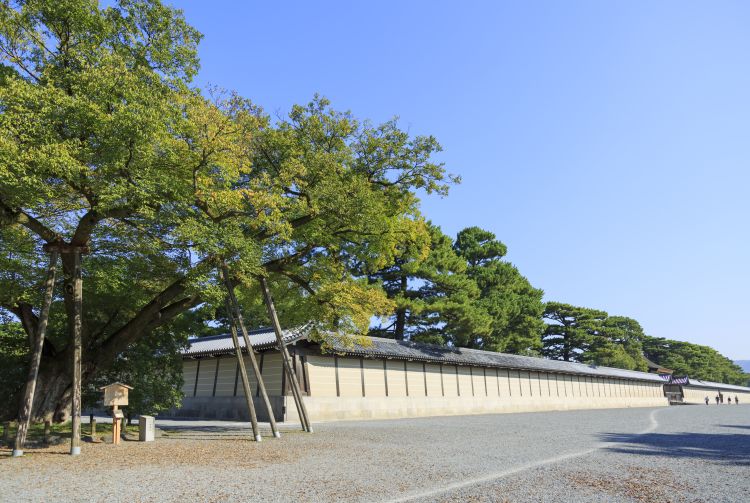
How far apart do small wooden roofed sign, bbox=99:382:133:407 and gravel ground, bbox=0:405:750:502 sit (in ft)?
3.18

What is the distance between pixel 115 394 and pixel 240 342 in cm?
1233

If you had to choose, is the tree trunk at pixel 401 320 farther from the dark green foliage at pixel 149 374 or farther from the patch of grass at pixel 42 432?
the patch of grass at pixel 42 432

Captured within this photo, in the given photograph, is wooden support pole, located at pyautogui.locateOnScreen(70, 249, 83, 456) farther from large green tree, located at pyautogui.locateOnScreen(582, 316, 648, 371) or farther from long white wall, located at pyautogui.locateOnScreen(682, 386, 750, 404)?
long white wall, located at pyautogui.locateOnScreen(682, 386, 750, 404)

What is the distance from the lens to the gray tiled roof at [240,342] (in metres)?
20.8

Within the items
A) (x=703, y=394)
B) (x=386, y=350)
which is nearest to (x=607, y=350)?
(x=703, y=394)

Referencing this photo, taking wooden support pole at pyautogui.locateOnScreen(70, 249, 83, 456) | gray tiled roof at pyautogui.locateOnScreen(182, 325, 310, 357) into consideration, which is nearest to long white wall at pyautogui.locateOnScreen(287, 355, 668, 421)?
gray tiled roof at pyautogui.locateOnScreen(182, 325, 310, 357)

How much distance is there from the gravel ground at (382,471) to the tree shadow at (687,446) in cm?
4

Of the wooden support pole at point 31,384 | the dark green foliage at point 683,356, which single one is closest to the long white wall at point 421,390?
the wooden support pole at point 31,384

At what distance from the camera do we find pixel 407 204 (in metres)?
15.4

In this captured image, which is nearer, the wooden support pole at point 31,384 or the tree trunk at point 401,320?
the wooden support pole at point 31,384

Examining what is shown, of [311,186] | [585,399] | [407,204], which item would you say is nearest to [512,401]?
[585,399]

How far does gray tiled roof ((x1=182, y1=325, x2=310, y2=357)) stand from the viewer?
818 inches

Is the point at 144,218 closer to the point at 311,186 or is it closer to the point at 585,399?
the point at 311,186

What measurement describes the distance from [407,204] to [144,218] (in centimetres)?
754
